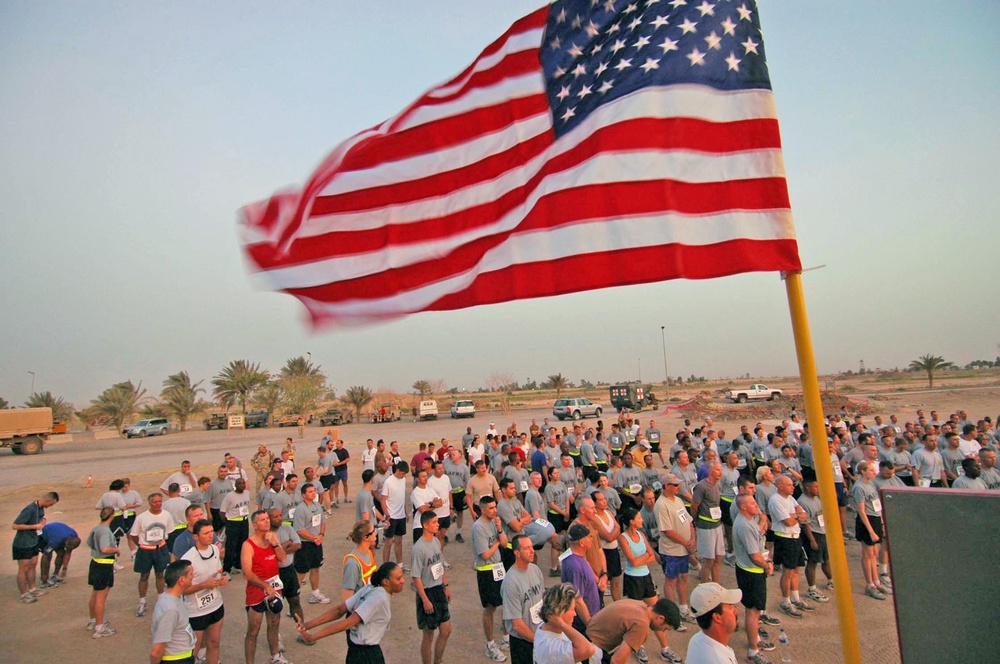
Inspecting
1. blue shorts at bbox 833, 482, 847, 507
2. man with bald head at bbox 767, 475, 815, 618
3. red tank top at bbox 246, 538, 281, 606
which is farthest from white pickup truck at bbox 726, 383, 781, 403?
red tank top at bbox 246, 538, 281, 606

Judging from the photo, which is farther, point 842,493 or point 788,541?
point 842,493

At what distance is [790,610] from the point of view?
7816mm

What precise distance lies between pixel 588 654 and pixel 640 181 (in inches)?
137

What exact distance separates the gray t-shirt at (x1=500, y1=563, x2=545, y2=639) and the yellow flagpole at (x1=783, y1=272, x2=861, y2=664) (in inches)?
124

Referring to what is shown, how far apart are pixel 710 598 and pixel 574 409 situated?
126 feet

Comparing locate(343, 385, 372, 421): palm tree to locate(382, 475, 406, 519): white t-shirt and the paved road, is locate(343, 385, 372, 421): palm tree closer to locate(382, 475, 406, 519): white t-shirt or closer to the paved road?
the paved road

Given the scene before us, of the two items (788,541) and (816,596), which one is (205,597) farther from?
(816,596)

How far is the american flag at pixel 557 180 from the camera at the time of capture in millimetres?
3957

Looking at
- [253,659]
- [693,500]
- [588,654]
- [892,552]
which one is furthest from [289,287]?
[693,500]

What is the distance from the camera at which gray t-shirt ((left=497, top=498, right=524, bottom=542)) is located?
8.27m

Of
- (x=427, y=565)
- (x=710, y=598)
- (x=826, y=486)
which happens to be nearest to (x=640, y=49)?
(x=826, y=486)

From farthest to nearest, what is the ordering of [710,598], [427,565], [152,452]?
[152,452]
[427,565]
[710,598]

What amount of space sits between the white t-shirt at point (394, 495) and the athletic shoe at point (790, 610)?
20.6ft

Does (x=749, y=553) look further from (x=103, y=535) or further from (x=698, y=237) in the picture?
(x=103, y=535)
